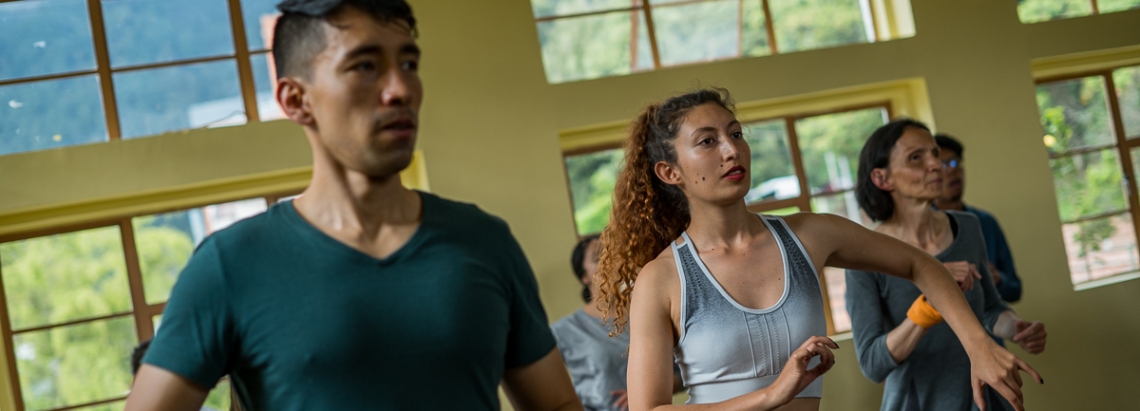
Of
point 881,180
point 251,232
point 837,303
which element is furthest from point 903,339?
point 837,303

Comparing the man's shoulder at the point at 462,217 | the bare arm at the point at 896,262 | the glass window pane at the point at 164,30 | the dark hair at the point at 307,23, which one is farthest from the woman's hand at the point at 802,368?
the glass window pane at the point at 164,30

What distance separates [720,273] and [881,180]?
45.4 inches

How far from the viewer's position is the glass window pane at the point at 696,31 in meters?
4.68

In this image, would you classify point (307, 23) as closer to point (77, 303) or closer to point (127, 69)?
point (127, 69)

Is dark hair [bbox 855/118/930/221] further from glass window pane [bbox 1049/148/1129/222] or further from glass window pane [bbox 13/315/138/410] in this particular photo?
glass window pane [bbox 13/315/138/410]

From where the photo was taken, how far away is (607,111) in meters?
4.42

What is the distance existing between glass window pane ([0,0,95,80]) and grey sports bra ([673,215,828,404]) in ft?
10.9

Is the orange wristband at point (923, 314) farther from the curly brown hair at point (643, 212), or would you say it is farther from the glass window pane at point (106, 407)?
the glass window pane at point (106, 407)

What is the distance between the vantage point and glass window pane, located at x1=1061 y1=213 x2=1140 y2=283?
495 cm

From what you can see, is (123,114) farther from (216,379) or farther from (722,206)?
(216,379)

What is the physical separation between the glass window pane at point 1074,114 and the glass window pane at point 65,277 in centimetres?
463

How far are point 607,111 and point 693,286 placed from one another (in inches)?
102

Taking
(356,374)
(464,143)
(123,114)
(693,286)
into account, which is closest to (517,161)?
(464,143)

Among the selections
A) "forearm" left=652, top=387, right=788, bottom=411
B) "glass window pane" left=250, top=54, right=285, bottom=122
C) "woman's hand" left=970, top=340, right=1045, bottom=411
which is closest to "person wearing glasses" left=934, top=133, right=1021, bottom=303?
"woman's hand" left=970, top=340, right=1045, bottom=411
